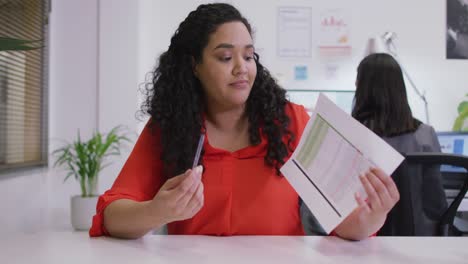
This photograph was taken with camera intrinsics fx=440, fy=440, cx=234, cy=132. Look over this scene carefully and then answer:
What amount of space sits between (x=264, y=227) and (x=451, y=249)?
0.46 meters

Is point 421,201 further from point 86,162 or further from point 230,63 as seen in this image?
point 86,162

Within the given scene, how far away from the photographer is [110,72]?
3.09 metres

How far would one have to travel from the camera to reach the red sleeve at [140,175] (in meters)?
1.09

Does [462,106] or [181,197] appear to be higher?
A: [462,106]

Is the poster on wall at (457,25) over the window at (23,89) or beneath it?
over

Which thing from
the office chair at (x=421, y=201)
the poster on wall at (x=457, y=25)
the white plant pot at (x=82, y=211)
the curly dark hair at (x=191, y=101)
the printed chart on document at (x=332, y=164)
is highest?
the poster on wall at (x=457, y=25)

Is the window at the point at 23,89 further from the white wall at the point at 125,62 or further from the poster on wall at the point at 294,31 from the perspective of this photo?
the poster on wall at the point at 294,31

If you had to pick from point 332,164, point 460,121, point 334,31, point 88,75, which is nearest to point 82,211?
point 88,75

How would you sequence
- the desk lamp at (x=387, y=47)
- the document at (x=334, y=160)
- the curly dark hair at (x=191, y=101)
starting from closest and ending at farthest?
the document at (x=334, y=160)
the curly dark hair at (x=191, y=101)
the desk lamp at (x=387, y=47)

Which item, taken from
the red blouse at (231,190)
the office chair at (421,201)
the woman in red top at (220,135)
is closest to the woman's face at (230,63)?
the woman in red top at (220,135)

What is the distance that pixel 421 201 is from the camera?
1.57m

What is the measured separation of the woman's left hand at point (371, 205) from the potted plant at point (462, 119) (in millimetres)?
2893

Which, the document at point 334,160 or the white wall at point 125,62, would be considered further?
the white wall at point 125,62

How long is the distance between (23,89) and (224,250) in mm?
2239
